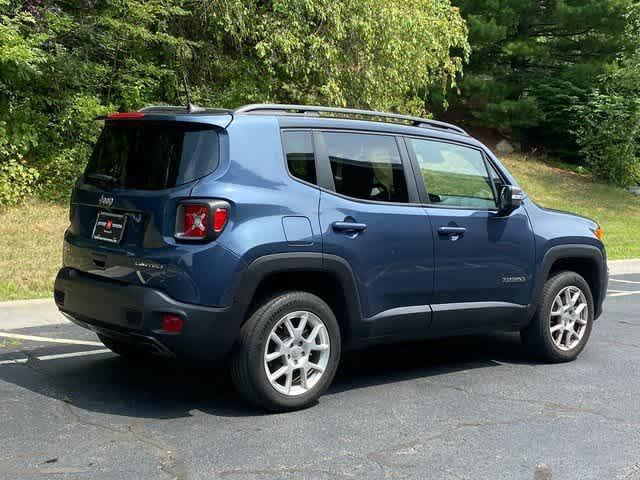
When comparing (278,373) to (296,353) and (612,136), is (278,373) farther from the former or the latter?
(612,136)

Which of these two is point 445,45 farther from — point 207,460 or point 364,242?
point 207,460

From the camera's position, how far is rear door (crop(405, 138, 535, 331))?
6.17 metres

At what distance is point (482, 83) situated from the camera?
27.1 meters

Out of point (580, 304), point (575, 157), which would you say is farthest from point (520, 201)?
→ point (575, 157)

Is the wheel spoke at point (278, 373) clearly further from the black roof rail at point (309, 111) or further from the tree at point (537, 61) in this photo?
the tree at point (537, 61)

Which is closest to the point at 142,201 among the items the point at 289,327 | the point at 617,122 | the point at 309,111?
the point at 289,327

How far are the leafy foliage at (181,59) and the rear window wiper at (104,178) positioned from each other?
299 inches

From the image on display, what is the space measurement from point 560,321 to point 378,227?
7.14ft

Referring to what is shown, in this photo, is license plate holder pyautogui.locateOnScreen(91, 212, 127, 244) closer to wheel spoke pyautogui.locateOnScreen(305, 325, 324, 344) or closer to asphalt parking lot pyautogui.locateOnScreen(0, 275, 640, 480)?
asphalt parking lot pyautogui.locateOnScreen(0, 275, 640, 480)

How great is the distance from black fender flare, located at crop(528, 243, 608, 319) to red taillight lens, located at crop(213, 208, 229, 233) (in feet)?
9.17

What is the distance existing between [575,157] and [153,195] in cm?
2593

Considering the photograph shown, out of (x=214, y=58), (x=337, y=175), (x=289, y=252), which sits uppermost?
(x=214, y=58)

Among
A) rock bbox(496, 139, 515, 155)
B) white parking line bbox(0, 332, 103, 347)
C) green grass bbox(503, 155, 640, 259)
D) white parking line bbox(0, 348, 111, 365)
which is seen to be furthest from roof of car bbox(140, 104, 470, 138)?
rock bbox(496, 139, 515, 155)

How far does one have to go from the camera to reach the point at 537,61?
2978 cm
